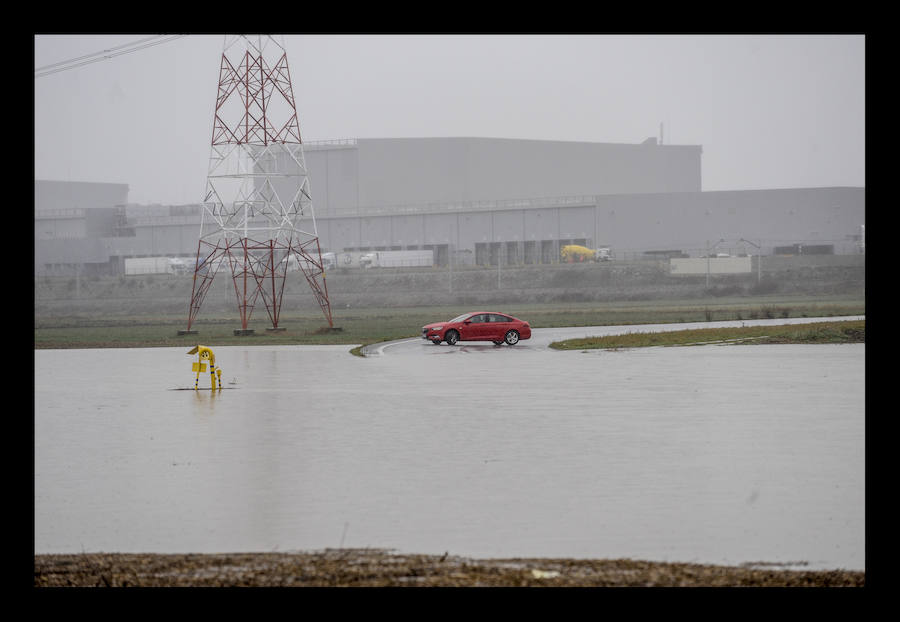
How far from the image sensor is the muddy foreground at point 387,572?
7.29m

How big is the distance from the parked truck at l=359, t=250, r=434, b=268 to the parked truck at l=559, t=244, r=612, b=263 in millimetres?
13775

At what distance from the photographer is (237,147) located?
160 ft

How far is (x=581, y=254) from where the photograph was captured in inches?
3588

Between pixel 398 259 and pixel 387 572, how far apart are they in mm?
89619

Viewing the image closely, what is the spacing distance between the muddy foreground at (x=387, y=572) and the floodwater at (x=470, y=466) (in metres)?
0.41

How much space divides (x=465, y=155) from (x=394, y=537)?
332 feet

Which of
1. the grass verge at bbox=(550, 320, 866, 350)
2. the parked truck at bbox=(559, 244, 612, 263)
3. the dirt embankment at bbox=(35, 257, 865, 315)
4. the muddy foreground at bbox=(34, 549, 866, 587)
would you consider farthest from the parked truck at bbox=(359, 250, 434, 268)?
the muddy foreground at bbox=(34, 549, 866, 587)

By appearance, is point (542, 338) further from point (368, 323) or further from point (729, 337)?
point (368, 323)

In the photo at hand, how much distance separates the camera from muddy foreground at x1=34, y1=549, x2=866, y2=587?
729cm

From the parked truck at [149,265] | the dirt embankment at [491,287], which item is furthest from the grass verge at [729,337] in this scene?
the parked truck at [149,265]

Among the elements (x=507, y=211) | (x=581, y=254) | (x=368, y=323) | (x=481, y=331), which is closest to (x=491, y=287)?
(x=581, y=254)

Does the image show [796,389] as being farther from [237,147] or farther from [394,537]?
[237,147]
